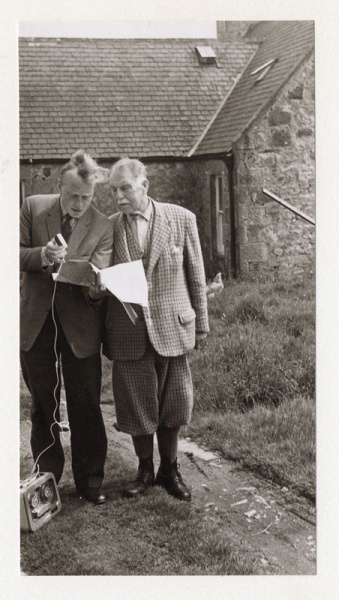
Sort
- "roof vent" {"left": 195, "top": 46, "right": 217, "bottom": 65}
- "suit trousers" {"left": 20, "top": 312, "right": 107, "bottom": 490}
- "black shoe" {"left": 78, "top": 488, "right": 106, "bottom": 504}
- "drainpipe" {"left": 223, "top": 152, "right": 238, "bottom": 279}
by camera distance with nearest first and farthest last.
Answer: "suit trousers" {"left": 20, "top": 312, "right": 107, "bottom": 490}
"black shoe" {"left": 78, "top": 488, "right": 106, "bottom": 504}
"roof vent" {"left": 195, "top": 46, "right": 217, "bottom": 65}
"drainpipe" {"left": 223, "top": 152, "right": 238, "bottom": 279}

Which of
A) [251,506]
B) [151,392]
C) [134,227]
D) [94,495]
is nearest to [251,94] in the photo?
[134,227]

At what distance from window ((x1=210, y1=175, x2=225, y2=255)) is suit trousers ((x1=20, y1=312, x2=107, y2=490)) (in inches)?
51.9

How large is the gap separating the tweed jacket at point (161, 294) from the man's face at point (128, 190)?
0.10 m

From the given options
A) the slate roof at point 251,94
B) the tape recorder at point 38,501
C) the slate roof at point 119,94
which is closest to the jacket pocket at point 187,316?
the slate roof at point 119,94

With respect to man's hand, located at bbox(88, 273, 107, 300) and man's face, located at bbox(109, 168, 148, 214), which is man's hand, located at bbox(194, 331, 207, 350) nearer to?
man's hand, located at bbox(88, 273, 107, 300)

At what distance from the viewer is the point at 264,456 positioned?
16.8 ft

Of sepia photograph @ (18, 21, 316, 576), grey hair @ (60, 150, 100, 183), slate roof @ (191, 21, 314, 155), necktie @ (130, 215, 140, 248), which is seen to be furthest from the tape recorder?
slate roof @ (191, 21, 314, 155)

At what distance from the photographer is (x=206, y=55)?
5488 mm

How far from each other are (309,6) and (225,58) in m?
0.93

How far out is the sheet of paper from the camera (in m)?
4.63

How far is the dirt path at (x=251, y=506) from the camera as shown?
183 inches

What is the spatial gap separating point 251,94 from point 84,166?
192 centimetres

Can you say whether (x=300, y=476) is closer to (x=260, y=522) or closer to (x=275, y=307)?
(x=260, y=522)
